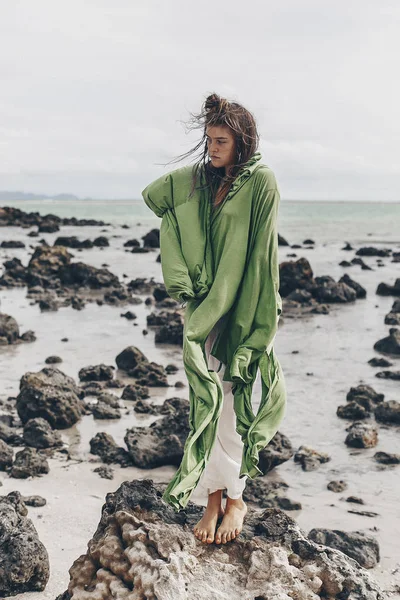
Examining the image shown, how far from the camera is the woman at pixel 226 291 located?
503 centimetres

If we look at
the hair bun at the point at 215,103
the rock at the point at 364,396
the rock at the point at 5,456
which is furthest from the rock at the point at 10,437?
the hair bun at the point at 215,103

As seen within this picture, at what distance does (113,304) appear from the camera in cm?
2114

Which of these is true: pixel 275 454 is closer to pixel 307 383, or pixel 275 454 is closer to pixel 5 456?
pixel 5 456

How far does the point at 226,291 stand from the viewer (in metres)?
5.10

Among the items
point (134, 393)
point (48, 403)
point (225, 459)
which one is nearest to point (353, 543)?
point (225, 459)

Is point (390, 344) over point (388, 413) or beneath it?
over

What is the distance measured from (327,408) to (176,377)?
2.62 m

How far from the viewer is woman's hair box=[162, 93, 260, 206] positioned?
5.01 meters

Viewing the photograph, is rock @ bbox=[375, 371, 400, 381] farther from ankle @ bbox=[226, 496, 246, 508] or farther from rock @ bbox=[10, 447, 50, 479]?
ankle @ bbox=[226, 496, 246, 508]

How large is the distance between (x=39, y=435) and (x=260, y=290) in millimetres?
5159

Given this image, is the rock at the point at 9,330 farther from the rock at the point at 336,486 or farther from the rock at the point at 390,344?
the rock at the point at 336,486

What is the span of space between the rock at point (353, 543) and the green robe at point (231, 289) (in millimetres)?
2350

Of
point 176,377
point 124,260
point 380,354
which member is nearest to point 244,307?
point 176,377

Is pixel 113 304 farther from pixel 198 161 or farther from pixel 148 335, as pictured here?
pixel 198 161
